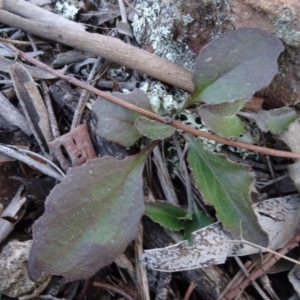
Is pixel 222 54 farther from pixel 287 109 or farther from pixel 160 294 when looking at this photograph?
pixel 160 294

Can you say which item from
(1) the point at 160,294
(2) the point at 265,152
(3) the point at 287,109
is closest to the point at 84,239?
(1) the point at 160,294

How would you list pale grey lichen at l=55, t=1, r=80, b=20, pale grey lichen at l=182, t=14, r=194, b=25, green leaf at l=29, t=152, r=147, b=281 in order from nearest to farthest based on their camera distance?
green leaf at l=29, t=152, r=147, b=281 < pale grey lichen at l=182, t=14, r=194, b=25 < pale grey lichen at l=55, t=1, r=80, b=20

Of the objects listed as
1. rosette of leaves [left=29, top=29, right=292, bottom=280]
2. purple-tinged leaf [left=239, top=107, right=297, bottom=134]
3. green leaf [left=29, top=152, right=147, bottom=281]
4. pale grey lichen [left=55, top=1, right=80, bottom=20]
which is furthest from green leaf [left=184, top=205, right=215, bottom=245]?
pale grey lichen [left=55, top=1, right=80, bottom=20]

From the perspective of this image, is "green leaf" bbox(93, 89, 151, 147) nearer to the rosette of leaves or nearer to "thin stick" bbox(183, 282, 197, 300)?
the rosette of leaves

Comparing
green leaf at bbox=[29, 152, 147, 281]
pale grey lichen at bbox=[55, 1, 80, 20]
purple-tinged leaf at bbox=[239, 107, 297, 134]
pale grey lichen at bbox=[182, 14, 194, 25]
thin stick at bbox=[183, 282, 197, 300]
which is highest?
pale grey lichen at bbox=[182, 14, 194, 25]

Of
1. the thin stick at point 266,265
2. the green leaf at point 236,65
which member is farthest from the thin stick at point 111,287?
the green leaf at point 236,65

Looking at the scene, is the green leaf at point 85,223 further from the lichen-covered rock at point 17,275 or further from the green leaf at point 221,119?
the green leaf at point 221,119

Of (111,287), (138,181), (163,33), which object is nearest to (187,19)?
(163,33)
